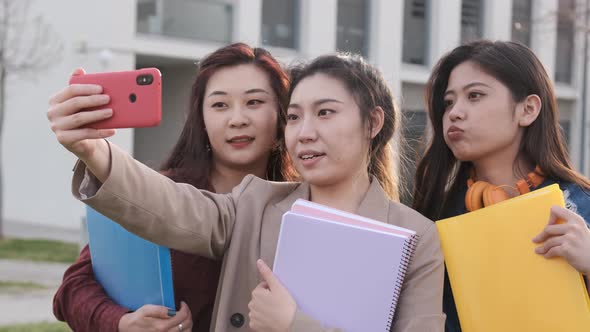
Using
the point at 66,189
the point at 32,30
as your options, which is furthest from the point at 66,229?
the point at 32,30

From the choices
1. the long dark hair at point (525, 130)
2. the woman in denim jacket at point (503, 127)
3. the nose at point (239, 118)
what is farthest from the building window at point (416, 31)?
the nose at point (239, 118)

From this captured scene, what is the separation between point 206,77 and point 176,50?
11.3 meters

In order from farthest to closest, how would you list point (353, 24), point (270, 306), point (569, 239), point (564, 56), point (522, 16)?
point (564, 56)
point (522, 16)
point (353, 24)
point (569, 239)
point (270, 306)

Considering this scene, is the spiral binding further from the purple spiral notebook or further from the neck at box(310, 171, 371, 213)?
the neck at box(310, 171, 371, 213)

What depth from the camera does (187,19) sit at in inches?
561

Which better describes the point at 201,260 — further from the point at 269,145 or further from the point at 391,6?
the point at 391,6

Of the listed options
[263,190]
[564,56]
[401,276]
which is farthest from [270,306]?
[564,56]

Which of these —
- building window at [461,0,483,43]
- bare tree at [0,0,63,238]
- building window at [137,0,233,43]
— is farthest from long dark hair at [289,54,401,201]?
building window at [461,0,483,43]

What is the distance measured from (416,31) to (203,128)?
1521 centimetres

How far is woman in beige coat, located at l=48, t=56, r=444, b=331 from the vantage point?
2.07m

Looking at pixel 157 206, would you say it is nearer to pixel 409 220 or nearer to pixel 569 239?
pixel 409 220

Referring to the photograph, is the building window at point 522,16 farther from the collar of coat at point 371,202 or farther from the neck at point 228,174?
the collar of coat at point 371,202

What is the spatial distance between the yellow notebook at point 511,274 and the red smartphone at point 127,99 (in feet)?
2.92

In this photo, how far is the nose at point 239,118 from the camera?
8.99 feet
